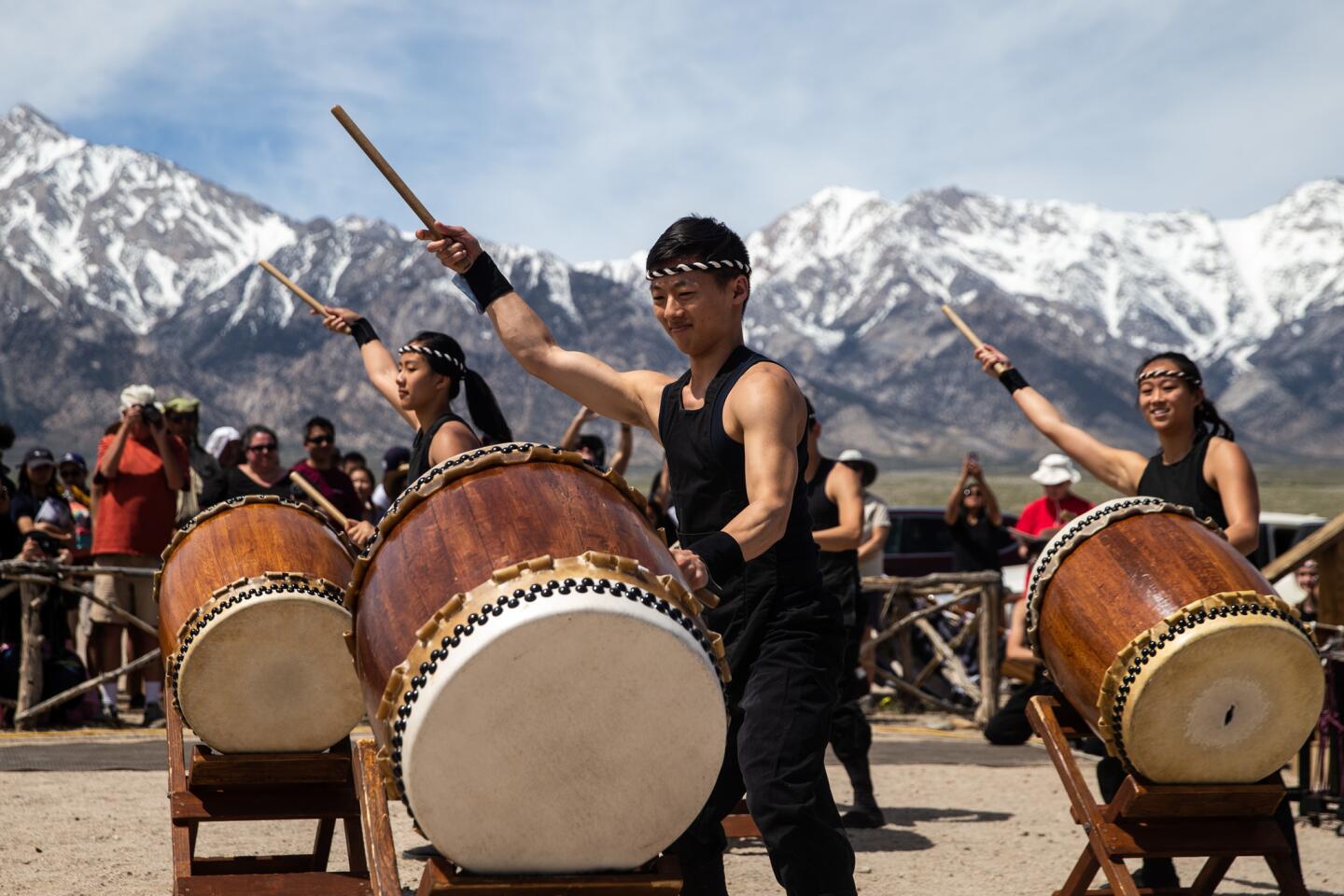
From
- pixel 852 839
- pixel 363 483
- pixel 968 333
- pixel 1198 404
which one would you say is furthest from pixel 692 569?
pixel 363 483

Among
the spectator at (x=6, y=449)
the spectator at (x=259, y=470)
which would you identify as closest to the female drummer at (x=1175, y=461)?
the spectator at (x=259, y=470)

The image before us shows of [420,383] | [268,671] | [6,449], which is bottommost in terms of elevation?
[268,671]

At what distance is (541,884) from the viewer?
2.97 meters

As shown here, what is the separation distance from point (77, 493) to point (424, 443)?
8970 mm

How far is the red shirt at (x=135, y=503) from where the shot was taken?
9.93 m

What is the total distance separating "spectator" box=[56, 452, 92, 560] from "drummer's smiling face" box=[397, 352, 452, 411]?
24.4 ft

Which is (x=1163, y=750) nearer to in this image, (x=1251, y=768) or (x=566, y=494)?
(x=1251, y=768)

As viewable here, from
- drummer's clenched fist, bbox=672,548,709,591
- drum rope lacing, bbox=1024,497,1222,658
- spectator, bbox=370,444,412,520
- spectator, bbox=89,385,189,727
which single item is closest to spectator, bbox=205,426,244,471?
spectator, bbox=89,385,189,727

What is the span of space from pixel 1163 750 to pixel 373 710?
243cm

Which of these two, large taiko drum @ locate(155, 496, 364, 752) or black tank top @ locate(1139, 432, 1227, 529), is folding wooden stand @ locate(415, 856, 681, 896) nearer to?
large taiko drum @ locate(155, 496, 364, 752)

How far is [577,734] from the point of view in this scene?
2939mm

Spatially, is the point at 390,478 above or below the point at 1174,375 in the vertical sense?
above

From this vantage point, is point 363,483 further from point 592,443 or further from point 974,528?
point 974,528

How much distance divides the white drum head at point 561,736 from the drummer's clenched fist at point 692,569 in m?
0.24
